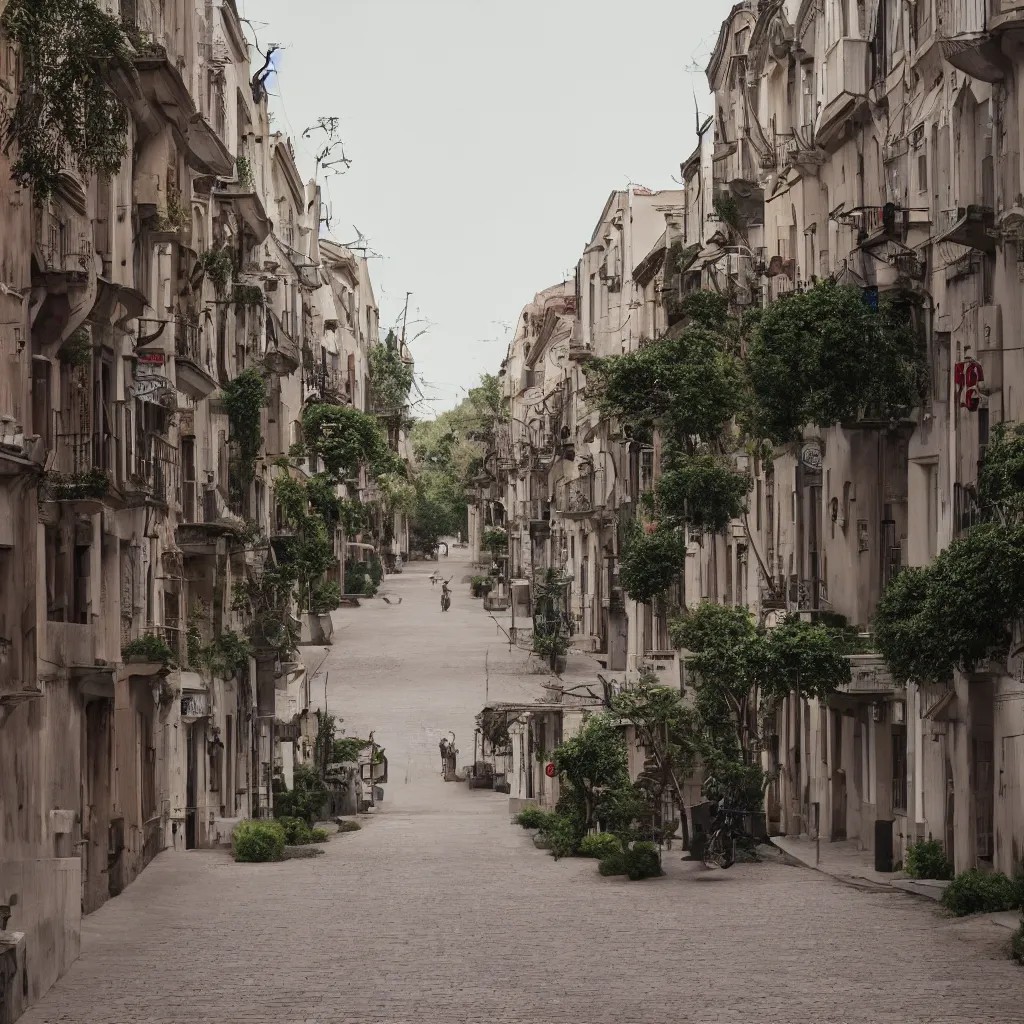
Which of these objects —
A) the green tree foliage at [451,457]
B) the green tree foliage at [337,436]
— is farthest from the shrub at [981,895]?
the green tree foliage at [451,457]

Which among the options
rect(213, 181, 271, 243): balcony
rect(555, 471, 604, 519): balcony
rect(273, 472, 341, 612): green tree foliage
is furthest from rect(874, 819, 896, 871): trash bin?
rect(555, 471, 604, 519): balcony

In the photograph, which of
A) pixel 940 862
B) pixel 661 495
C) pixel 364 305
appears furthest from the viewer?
pixel 364 305

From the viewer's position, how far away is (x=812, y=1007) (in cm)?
1903

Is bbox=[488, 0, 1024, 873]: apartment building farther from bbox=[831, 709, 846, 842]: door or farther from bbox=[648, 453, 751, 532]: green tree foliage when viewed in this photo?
bbox=[648, 453, 751, 532]: green tree foliage

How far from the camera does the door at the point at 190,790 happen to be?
136 feet

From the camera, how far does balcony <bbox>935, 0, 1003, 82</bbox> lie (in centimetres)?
2795

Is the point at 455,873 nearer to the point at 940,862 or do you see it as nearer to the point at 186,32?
the point at 940,862

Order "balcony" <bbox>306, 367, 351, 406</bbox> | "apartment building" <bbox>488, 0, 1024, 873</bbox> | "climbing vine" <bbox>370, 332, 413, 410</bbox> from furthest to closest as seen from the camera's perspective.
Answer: "climbing vine" <bbox>370, 332, 413, 410</bbox>, "balcony" <bbox>306, 367, 351, 406</bbox>, "apartment building" <bbox>488, 0, 1024, 873</bbox>

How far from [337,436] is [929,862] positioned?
125 feet

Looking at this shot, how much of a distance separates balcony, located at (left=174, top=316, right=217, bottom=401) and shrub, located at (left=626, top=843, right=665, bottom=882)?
12.6m

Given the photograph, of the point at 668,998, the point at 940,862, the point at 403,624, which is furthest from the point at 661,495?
the point at 403,624

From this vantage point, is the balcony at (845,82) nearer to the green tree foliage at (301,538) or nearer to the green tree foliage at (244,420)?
the green tree foliage at (244,420)

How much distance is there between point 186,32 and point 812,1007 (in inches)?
1049

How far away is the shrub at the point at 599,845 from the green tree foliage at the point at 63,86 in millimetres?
18478
